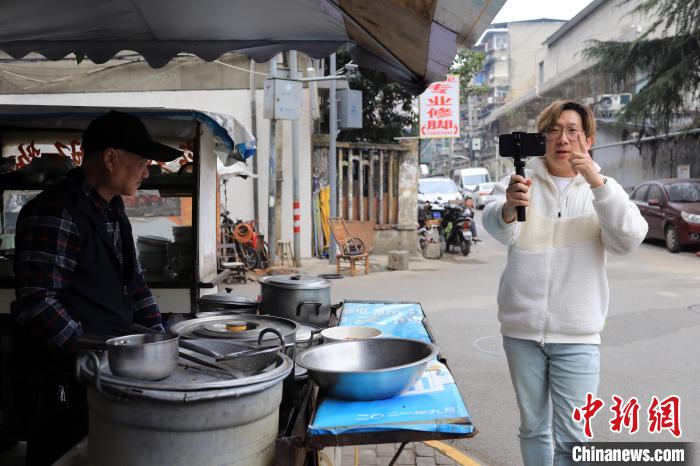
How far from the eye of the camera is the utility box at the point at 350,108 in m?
13.8

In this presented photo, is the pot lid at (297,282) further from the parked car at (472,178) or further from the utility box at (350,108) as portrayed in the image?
the parked car at (472,178)

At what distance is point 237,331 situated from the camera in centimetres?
253

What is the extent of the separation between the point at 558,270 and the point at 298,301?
1405 mm

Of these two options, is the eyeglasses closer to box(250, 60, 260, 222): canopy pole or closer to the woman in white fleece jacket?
the woman in white fleece jacket

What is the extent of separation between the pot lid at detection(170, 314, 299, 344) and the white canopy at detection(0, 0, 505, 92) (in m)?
1.47

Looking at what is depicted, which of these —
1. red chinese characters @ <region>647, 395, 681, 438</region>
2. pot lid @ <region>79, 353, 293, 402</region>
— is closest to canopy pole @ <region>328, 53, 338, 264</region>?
red chinese characters @ <region>647, 395, 681, 438</region>

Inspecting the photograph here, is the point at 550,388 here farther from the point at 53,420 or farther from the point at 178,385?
the point at 53,420

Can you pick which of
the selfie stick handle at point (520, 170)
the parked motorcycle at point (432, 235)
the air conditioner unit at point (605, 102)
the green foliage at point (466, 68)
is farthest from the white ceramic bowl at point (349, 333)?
the air conditioner unit at point (605, 102)

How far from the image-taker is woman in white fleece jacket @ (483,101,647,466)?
2516 mm

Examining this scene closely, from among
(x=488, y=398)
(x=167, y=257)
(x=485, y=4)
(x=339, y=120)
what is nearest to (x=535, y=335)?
(x=485, y=4)

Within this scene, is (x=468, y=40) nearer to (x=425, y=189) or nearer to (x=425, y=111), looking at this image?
(x=425, y=111)

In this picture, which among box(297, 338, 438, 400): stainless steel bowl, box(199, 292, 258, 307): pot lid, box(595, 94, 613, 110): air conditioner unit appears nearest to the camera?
box(297, 338, 438, 400): stainless steel bowl

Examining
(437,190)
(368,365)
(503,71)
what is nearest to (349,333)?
(368,365)

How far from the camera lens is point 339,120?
46.6 ft
